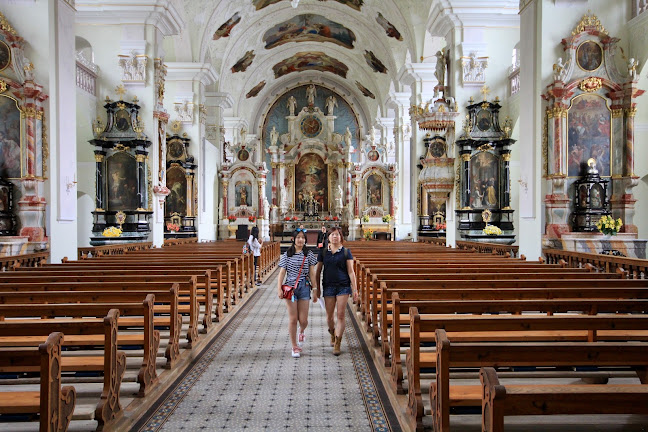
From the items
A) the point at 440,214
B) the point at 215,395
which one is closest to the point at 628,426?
the point at 215,395

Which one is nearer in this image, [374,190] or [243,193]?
[243,193]

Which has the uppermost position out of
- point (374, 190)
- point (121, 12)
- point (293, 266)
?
point (121, 12)

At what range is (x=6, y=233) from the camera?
9.73m

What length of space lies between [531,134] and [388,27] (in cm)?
1292

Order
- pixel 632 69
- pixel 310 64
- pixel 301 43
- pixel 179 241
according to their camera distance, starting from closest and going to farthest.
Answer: pixel 632 69
pixel 179 241
pixel 301 43
pixel 310 64

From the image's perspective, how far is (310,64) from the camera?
112 feet

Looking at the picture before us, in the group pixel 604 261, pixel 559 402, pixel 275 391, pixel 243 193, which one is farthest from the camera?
pixel 243 193

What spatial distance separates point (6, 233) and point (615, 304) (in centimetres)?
991

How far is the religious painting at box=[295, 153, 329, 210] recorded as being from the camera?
34.7 m

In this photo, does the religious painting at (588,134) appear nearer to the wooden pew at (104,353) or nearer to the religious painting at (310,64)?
the wooden pew at (104,353)

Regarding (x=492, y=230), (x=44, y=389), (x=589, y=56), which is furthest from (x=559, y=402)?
(x=492, y=230)

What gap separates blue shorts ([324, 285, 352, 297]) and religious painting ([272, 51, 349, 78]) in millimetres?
27593

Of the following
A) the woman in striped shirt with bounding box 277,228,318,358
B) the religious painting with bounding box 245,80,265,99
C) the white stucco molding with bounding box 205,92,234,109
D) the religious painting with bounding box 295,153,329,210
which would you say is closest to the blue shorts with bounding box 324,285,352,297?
the woman in striped shirt with bounding box 277,228,318,358

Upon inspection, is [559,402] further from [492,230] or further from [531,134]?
[492,230]
